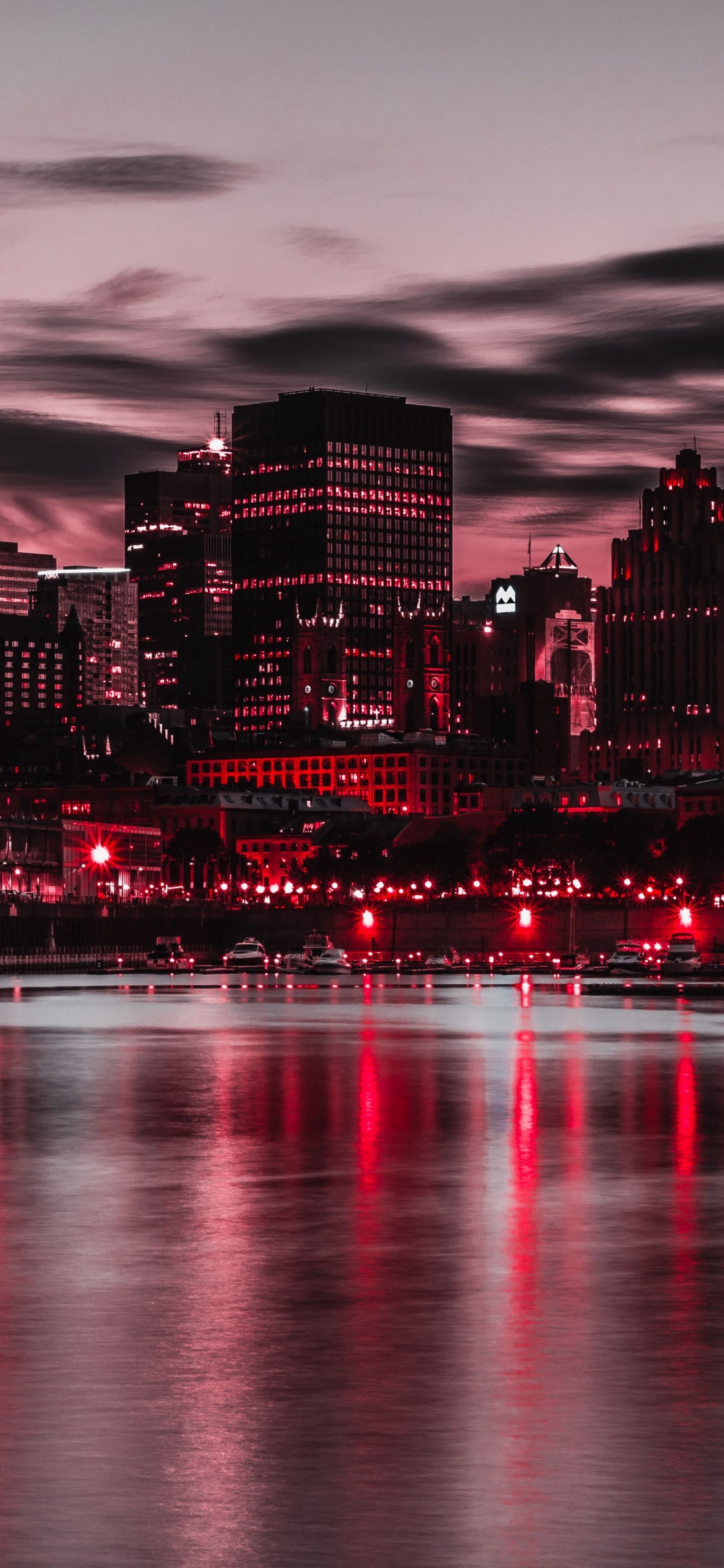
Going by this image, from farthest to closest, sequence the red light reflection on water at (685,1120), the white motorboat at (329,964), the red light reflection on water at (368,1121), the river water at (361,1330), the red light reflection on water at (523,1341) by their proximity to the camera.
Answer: the white motorboat at (329,964) < the red light reflection on water at (685,1120) < the red light reflection on water at (368,1121) < the red light reflection on water at (523,1341) < the river water at (361,1330)

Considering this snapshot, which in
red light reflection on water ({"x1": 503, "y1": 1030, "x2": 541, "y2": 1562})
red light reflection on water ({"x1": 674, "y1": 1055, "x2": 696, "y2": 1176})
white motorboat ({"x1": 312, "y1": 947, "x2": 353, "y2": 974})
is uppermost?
white motorboat ({"x1": 312, "y1": 947, "x2": 353, "y2": 974})

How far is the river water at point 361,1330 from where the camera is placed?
17578 millimetres

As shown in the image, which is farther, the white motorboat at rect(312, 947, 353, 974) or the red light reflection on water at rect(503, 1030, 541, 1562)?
the white motorboat at rect(312, 947, 353, 974)

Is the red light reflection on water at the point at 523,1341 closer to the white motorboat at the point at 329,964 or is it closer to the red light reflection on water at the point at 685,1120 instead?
the red light reflection on water at the point at 685,1120

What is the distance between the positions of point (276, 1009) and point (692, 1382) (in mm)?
94298

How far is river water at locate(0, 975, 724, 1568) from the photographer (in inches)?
692

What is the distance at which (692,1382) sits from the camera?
22.4 m

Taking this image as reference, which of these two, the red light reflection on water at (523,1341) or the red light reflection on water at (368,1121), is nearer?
the red light reflection on water at (523,1341)

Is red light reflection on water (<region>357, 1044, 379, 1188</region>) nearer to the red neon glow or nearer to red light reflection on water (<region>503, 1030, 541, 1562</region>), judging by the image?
red light reflection on water (<region>503, 1030, 541, 1562</region>)

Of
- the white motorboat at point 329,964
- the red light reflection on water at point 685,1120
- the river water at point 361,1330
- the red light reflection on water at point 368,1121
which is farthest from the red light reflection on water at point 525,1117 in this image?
the white motorboat at point 329,964

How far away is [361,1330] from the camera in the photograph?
2538 cm

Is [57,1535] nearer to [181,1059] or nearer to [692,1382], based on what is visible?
[692,1382]

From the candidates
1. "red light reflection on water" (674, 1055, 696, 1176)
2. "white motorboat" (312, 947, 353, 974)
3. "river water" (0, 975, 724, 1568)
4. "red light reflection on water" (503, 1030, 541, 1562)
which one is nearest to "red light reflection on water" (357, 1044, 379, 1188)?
"river water" (0, 975, 724, 1568)

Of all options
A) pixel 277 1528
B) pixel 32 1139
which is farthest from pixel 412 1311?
pixel 32 1139
